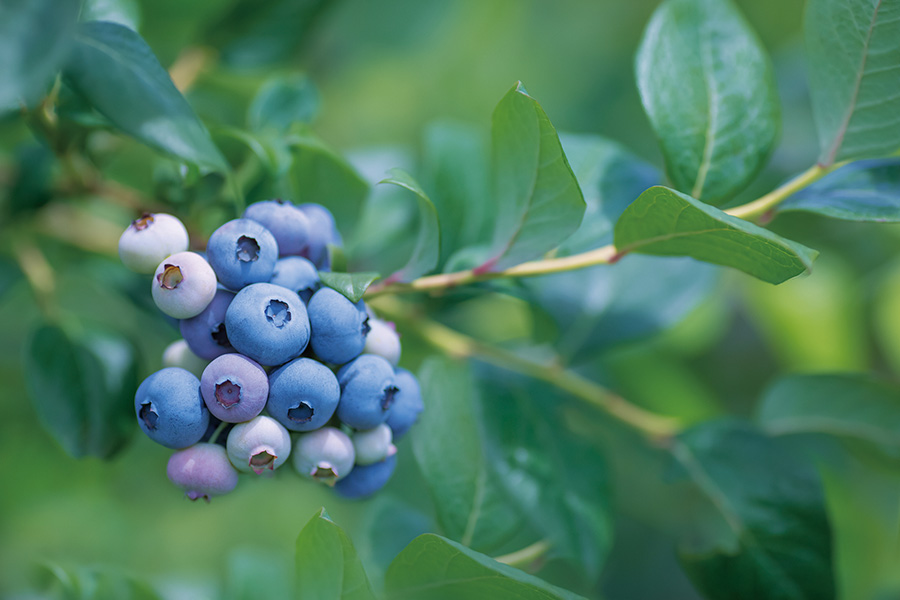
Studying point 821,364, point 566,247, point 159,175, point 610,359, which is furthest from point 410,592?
point 821,364

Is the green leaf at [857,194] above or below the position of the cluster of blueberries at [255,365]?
above

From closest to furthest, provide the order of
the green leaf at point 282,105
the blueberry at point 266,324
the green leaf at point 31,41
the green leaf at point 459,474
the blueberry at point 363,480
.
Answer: the green leaf at point 31,41, the blueberry at point 266,324, the blueberry at point 363,480, the green leaf at point 459,474, the green leaf at point 282,105

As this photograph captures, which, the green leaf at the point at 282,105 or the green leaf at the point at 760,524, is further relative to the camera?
the green leaf at the point at 282,105

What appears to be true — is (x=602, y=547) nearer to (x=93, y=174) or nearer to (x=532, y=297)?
(x=532, y=297)

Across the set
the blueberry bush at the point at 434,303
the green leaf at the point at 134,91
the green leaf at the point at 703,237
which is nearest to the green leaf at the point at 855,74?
the blueberry bush at the point at 434,303

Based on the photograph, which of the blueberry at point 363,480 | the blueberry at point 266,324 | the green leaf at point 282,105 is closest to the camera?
the blueberry at point 266,324

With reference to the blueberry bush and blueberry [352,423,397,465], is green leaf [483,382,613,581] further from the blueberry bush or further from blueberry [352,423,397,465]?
blueberry [352,423,397,465]

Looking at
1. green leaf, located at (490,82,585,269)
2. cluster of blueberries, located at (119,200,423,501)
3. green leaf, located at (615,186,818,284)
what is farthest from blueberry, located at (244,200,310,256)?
green leaf, located at (615,186,818,284)

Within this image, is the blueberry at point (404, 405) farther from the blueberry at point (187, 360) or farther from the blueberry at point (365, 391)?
the blueberry at point (187, 360)

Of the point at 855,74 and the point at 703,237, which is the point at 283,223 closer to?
the point at 703,237

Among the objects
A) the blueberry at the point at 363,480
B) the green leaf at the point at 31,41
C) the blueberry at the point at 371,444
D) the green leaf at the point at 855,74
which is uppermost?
the green leaf at the point at 855,74
